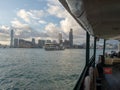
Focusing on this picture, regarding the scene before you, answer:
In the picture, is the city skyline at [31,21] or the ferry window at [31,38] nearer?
the ferry window at [31,38]

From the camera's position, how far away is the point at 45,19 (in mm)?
40406

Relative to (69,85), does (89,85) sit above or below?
above

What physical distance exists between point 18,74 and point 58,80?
681 centimetres

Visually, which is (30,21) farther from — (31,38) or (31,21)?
(31,38)

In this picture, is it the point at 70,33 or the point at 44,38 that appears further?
the point at 44,38

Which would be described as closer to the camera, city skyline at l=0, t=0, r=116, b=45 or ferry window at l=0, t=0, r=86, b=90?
ferry window at l=0, t=0, r=86, b=90

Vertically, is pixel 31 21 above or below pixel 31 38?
above

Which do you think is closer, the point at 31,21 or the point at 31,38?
the point at 31,38

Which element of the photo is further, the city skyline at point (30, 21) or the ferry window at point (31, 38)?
the city skyline at point (30, 21)

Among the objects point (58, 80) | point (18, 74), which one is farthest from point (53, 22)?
point (58, 80)

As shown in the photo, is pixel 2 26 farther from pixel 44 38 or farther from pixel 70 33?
pixel 70 33

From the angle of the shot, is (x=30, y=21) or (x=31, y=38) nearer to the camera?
(x=31, y=38)

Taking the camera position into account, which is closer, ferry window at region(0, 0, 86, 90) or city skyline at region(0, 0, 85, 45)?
ferry window at region(0, 0, 86, 90)

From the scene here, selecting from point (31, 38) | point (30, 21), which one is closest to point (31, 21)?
point (30, 21)
